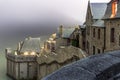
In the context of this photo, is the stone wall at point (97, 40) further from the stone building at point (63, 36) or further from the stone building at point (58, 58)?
the stone building at point (63, 36)

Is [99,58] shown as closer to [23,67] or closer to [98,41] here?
[98,41]

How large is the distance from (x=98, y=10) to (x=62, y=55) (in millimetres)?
7619

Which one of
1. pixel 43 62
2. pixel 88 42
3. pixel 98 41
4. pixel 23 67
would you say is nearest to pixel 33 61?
pixel 23 67

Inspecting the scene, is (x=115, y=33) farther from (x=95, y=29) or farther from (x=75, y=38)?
(x=75, y=38)

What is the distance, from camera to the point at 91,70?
13.8 feet

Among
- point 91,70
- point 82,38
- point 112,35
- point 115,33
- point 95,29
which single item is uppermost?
point 95,29

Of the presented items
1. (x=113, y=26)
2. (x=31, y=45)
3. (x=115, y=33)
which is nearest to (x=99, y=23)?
(x=113, y=26)

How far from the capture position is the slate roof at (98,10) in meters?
38.2

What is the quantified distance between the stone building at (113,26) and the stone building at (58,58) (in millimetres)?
4709

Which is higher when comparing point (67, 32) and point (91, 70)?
point (67, 32)

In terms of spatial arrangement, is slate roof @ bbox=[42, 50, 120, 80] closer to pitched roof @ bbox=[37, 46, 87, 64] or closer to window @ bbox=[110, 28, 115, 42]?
window @ bbox=[110, 28, 115, 42]

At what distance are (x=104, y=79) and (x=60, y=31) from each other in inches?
2064

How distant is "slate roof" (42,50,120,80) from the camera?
4086mm

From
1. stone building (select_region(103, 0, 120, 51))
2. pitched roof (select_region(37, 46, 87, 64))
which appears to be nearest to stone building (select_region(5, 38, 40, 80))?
pitched roof (select_region(37, 46, 87, 64))
